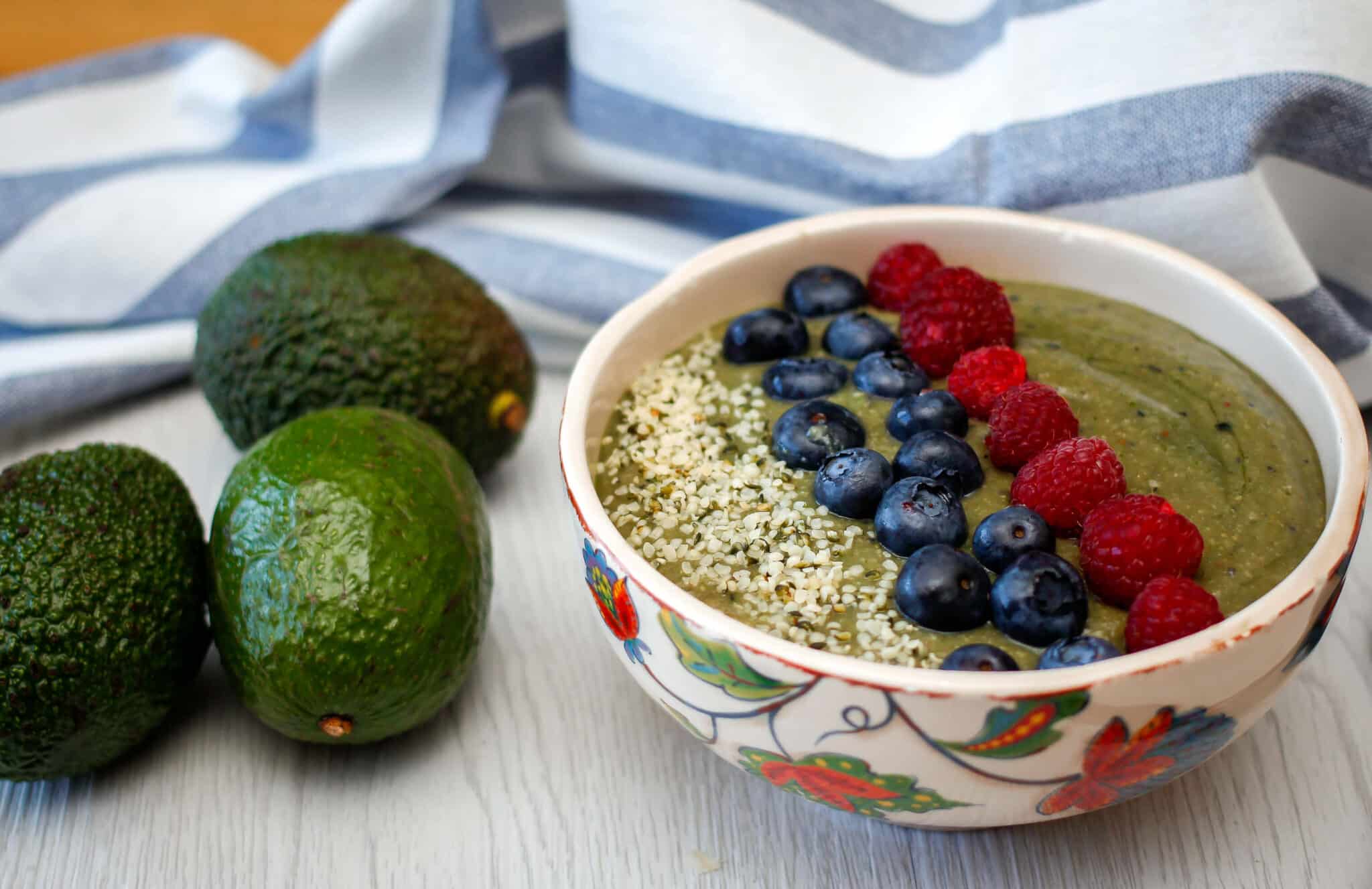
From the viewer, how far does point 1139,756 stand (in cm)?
94

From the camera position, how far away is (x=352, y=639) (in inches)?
43.4

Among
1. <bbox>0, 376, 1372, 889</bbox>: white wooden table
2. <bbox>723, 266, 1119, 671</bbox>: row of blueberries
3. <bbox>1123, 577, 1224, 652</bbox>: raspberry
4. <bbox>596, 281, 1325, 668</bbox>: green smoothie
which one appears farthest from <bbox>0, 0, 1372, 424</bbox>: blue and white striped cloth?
<bbox>1123, 577, 1224, 652</bbox>: raspberry

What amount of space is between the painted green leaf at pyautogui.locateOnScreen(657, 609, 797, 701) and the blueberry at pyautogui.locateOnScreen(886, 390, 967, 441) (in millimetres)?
331

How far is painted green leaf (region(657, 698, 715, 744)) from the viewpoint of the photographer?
1047 millimetres

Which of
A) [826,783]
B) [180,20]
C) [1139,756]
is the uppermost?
[1139,756]

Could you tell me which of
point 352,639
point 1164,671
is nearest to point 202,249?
point 352,639

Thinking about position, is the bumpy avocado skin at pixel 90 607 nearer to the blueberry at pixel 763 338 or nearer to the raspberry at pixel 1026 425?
the blueberry at pixel 763 338

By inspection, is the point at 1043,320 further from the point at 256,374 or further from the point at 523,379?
the point at 256,374

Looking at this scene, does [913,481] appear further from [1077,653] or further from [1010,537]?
[1077,653]

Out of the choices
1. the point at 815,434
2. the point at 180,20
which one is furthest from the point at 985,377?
the point at 180,20

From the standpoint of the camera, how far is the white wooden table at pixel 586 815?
3.65 ft

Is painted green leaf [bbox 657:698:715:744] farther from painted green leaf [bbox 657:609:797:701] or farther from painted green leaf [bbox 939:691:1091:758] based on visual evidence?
painted green leaf [bbox 939:691:1091:758]

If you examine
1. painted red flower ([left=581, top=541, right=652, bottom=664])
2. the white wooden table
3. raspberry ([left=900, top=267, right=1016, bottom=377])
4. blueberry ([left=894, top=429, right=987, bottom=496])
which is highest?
raspberry ([left=900, top=267, right=1016, bottom=377])

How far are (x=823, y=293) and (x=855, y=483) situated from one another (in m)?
0.34
